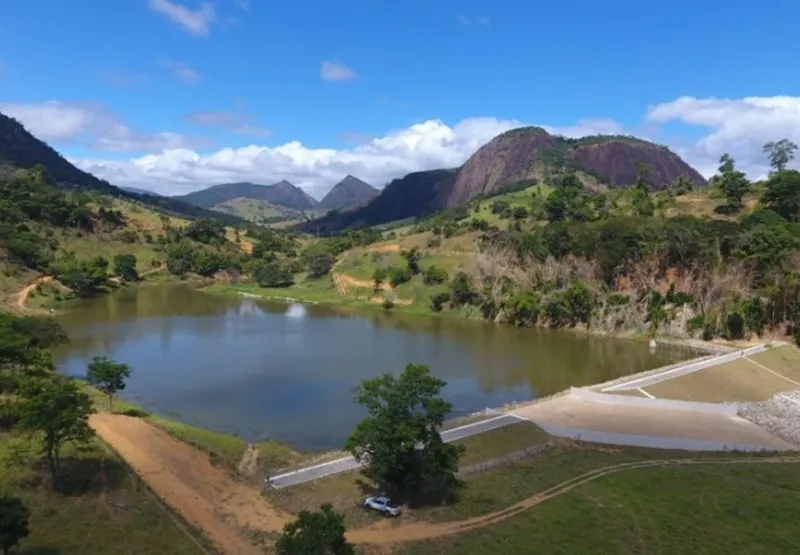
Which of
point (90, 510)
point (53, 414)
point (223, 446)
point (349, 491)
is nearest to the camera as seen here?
point (90, 510)

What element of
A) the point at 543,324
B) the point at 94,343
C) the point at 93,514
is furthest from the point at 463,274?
the point at 93,514

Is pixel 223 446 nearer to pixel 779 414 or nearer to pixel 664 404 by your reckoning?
pixel 664 404

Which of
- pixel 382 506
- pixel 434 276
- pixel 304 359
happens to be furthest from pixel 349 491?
pixel 434 276

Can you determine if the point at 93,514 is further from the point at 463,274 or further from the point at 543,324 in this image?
the point at 463,274

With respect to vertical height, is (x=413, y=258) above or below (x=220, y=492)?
above

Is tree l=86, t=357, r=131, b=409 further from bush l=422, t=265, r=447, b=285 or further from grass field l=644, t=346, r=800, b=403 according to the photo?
bush l=422, t=265, r=447, b=285

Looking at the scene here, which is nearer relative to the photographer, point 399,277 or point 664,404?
point 664,404
